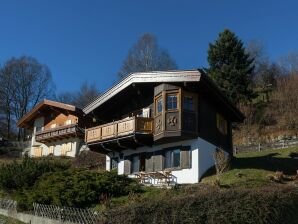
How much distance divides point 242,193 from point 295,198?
163 centimetres

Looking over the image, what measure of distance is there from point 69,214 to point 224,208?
6.61 meters

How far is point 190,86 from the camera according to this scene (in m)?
27.6

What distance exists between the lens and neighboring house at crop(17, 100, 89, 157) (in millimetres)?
50719

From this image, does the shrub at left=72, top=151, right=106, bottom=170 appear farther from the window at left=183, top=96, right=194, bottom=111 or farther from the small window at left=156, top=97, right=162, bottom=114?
the window at left=183, top=96, right=194, bottom=111

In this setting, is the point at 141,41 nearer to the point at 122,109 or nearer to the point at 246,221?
the point at 122,109

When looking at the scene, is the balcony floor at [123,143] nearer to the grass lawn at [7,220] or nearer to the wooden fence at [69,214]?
the grass lawn at [7,220]

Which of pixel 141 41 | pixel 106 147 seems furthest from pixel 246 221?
pixel 141 41

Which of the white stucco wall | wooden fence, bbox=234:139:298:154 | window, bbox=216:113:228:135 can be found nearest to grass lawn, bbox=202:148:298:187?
the white stucco wall

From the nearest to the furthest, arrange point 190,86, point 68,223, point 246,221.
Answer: point 246,221 < point 68,223 < point 190,86

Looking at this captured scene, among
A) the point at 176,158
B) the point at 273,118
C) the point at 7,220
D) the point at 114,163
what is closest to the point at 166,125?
the point at 176,158

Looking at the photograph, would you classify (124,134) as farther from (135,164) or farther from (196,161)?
(196,161)

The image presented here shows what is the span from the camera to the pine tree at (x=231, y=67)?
53.6 m

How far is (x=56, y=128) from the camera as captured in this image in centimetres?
5259

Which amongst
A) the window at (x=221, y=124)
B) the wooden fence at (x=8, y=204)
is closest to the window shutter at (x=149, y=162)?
the window at (x=221, y=124)
